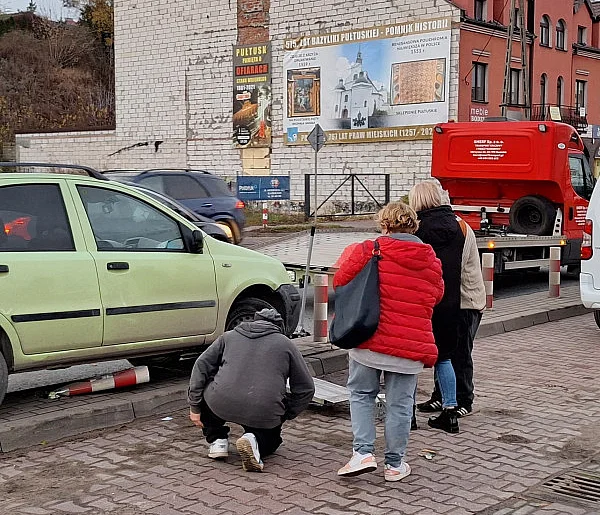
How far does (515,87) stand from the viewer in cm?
3866

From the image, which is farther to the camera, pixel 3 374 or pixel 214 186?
pixel 214 186

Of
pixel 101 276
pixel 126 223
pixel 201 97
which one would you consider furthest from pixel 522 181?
pixel 201 97

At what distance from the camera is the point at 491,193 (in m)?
17.0

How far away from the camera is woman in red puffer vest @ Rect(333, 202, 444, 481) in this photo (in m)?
5.31

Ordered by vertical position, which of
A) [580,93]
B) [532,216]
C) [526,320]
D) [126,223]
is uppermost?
[580,93]

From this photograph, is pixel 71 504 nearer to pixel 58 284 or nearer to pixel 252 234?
pixel 58 284

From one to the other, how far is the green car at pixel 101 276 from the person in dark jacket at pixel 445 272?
1965 millimetres

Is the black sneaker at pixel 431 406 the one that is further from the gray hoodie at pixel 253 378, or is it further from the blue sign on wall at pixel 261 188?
the blue sign on wall at pixel 261 188

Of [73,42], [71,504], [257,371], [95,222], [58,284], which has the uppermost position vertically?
[73,42]

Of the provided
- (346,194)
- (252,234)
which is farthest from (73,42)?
(252,234)

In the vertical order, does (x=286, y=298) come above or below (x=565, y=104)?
below

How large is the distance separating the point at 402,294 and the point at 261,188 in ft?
82.1

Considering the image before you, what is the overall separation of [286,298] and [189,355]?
116cm

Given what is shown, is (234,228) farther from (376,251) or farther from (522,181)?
(376,251)
